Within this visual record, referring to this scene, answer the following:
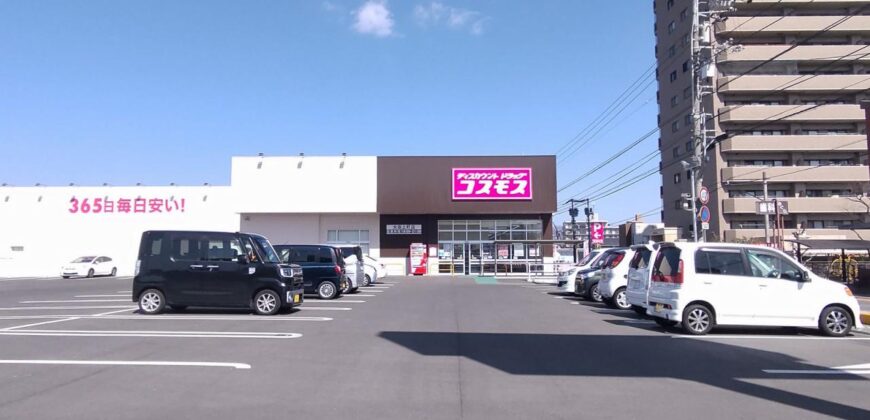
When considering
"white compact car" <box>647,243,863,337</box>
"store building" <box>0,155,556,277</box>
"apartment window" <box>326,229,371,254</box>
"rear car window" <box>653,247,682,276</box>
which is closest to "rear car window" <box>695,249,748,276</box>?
"white compact car" <box>647,243,863,337</box>

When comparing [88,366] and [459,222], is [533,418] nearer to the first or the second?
[88,366]

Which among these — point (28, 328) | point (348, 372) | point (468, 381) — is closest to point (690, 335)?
point (468, 381)

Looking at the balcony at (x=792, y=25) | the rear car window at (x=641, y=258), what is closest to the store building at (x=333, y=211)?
the rear car window at (x=641, y=258)

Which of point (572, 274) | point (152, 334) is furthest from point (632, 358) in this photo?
point (572, 274)

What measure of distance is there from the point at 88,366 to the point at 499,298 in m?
13.7

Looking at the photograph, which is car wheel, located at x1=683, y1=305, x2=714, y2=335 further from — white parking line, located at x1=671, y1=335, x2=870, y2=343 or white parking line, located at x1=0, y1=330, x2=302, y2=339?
white parking line, located at x1=0, y1=330, x2=302, y2=339

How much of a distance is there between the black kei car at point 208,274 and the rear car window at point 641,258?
7.95 metres

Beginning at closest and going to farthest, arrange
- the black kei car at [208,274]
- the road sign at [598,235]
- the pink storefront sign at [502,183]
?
the black kei car at [208,274]
the pink storefront sign at [502,183]
the road sign at [598,235]

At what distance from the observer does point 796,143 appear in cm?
5072

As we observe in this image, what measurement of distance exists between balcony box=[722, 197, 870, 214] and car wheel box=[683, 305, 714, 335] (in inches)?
1688

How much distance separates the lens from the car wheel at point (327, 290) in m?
19.1

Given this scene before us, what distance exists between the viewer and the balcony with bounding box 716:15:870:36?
5128 cm

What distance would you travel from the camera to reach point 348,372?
7996mm

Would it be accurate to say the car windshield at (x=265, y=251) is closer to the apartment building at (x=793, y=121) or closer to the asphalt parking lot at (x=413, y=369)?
the asphalt parking lot at (x=413, y=369)
